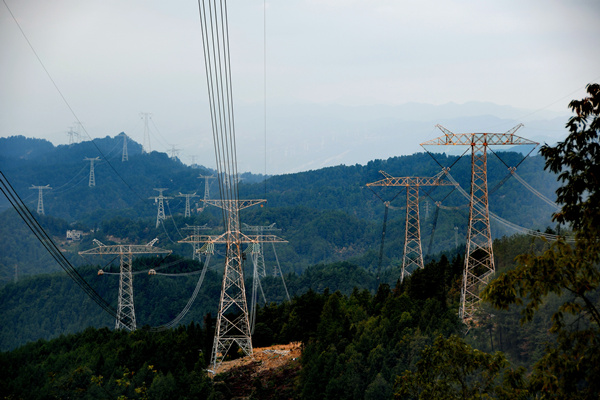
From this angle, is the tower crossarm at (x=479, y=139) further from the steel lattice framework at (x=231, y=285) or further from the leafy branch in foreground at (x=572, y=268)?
the leafy branch in foreground at (x=572, y=268)

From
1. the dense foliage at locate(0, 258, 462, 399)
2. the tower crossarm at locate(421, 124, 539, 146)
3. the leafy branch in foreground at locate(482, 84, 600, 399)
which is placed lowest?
the dense foliage at locate(0, 258, 462, 399)

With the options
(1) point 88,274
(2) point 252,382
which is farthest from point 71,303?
(2) point 252,382

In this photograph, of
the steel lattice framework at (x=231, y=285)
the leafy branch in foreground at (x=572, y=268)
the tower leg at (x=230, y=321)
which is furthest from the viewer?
the tower leg at (x=230, y=321)

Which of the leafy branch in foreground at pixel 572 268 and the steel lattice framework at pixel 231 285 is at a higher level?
the leafy branch in foreground at pixel 572 268

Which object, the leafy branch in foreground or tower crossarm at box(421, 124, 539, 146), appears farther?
tower crossarm at box(421, 124, 539, 146)

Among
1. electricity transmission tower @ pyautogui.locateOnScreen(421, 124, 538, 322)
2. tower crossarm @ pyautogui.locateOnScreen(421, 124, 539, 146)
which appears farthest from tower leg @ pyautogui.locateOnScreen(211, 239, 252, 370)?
tower crossarm @ pyautogui.locateOnScreen(421, 124, 539, 146)

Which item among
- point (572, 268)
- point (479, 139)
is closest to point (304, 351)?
point (479, 139)

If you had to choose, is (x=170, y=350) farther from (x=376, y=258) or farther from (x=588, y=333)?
(x=376, y=258)

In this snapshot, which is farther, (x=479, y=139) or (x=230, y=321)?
(x=230, y=321)

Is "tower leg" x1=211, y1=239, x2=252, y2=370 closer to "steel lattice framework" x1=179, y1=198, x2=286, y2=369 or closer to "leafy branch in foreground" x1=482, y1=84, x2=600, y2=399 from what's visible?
"steel lattice framework" x1=179, y1=198, x2=286, y2=369

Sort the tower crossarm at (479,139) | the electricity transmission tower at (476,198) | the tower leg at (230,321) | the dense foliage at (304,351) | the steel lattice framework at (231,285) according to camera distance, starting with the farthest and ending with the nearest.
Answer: the tower leg at (230,321) < the steel lattice framework at (231,285) < the tower crossarm at (479,139) < the electricity transmission tower at (476,198) < the dense foliage at (304,351)

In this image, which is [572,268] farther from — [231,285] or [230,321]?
[230,321]

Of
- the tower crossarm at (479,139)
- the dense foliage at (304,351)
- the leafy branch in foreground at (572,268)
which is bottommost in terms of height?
the dense foliage at (304,351)

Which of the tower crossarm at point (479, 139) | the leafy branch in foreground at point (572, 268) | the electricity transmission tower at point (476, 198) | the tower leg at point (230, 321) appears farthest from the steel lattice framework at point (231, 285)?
the leafy branch in foreground at point (572, 268)
